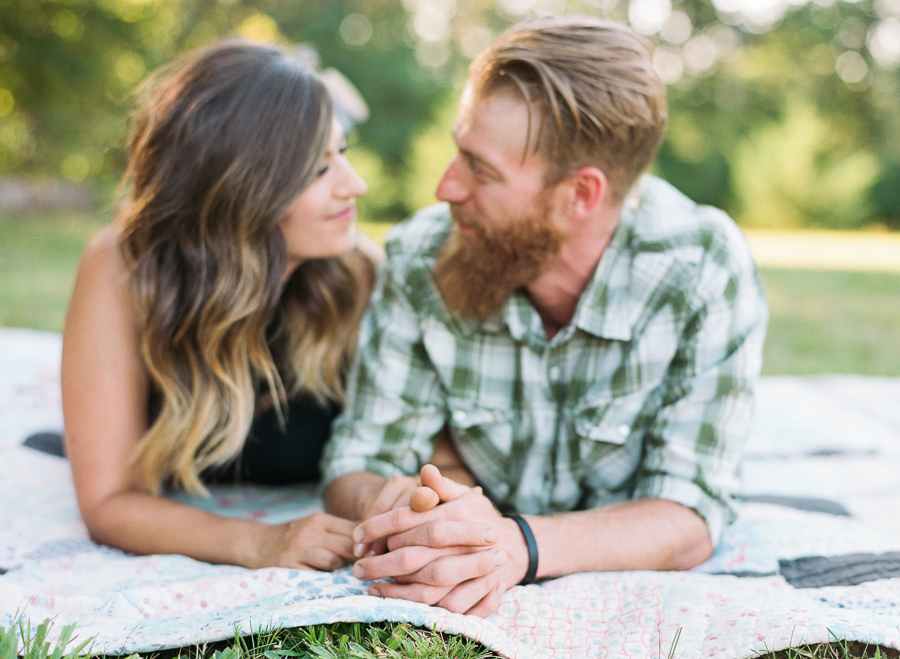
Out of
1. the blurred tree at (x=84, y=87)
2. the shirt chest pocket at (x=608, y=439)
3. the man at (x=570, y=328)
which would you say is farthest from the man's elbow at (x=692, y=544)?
the blurred tree at (x=84, y=87)

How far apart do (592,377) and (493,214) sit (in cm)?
57

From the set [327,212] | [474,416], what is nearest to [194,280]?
[327,212]

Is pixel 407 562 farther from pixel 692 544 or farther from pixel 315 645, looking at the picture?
pixel 692 544

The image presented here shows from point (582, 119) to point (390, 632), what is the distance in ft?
4.82

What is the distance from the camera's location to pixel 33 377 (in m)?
3.79

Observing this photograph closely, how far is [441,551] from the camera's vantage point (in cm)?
179

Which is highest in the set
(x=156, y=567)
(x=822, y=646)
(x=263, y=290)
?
(x=263, y=290)

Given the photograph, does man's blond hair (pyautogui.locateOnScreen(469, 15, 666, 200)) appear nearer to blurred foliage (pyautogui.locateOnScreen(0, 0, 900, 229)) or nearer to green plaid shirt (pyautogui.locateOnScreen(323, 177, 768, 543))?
green plaid shirt (pyautogui.locateOnScreen(323, 177, 768, 543))

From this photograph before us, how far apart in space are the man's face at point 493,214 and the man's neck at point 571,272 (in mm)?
50

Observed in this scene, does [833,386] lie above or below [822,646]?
below

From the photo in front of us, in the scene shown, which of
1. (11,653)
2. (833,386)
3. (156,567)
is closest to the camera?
(11,653)

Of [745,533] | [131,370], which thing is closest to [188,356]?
[131,370]

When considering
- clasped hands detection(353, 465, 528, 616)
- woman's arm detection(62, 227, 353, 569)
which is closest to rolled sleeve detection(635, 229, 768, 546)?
clasped hands detection(353, 465, 528, 616)

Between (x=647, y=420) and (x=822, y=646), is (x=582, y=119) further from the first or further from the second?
(x=822, y=646)
